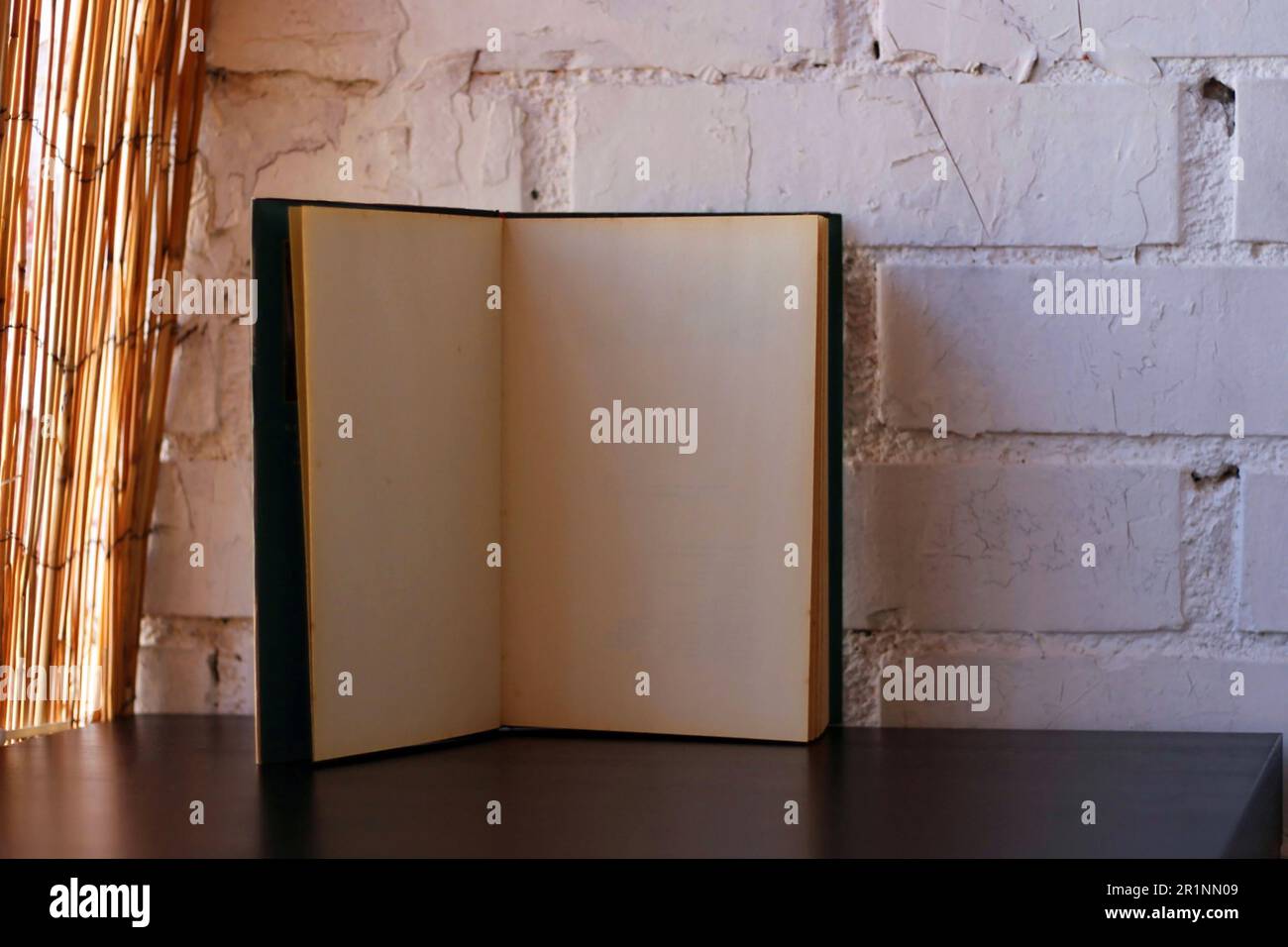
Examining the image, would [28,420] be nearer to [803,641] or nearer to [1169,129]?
[803,641]

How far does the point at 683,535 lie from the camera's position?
0.77m

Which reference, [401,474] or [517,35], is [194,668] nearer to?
[401,474]

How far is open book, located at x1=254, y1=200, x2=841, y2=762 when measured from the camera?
2.32 feet

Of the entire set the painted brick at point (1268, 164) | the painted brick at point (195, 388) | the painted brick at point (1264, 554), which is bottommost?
the painted brick at point (1264, 554)

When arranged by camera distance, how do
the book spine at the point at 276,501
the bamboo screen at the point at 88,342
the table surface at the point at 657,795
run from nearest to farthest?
the table surface at the point at 657,795 < the book spine at the point at 276,501 < the bamboo screen at the point at 88,342

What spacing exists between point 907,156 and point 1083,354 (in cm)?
19

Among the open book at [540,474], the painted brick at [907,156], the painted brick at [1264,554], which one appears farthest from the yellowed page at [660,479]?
the painted brick at [1264,554]

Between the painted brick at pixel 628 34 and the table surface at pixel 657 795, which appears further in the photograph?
the painted brick at pixel 628 34

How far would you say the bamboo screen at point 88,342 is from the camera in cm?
82

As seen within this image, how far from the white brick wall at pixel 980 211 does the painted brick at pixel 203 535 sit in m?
0.15

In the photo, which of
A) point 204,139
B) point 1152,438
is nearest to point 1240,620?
point 1152,438

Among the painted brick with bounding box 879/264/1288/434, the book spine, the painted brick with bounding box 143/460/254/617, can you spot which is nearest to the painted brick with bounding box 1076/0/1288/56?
the painted brick with bounding box 879/264/1288/434

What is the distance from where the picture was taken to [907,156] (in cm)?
87

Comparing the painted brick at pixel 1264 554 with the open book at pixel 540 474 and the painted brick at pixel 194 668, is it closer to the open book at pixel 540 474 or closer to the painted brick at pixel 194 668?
the open book at pixel 540 474
